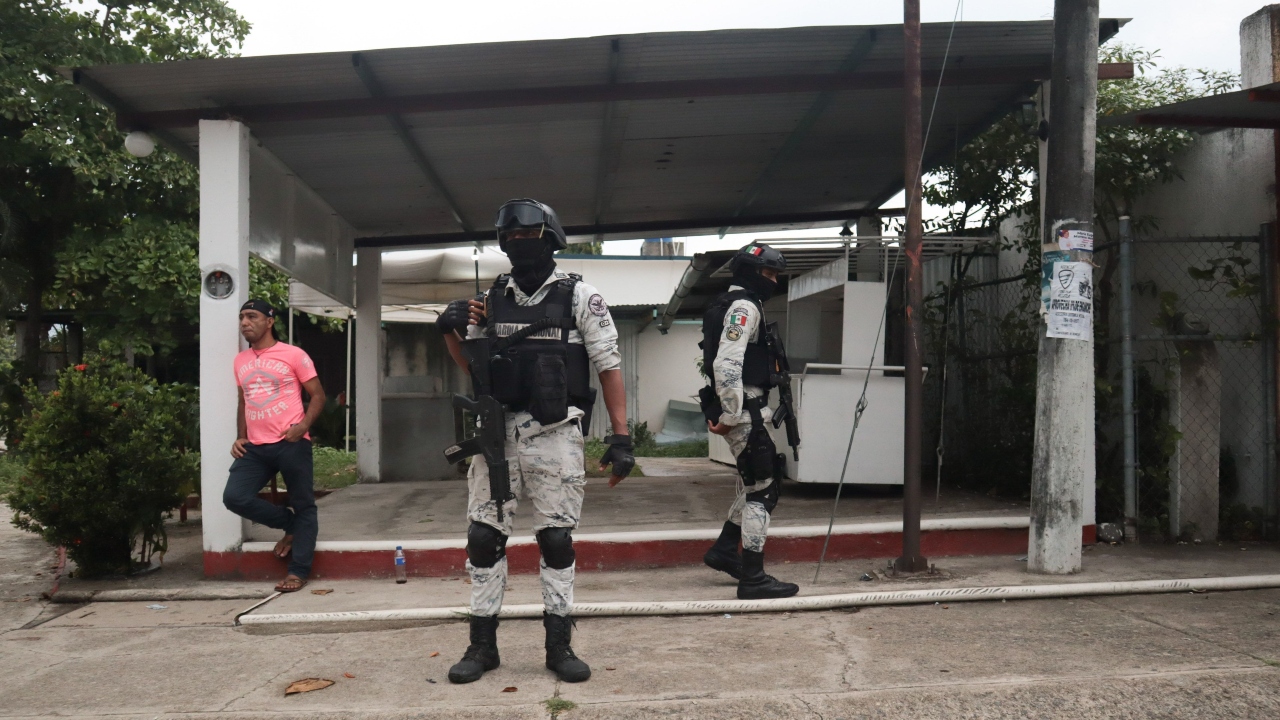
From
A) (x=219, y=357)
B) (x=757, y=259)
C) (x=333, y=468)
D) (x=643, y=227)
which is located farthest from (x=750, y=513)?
(x=333, y=468)

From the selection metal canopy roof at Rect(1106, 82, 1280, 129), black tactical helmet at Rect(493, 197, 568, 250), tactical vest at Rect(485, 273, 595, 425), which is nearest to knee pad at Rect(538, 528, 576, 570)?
tactical vest at Rect(485, 273, 595, 425)

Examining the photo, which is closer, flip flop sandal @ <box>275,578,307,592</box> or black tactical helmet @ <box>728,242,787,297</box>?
black tactical helmet @ <box>728,242,787,297</box>

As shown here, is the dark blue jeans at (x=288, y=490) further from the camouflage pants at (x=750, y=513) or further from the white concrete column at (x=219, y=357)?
the camouflage pants at (x=750, y=513)

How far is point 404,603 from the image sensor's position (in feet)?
17.3

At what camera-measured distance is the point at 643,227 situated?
10.6 meters

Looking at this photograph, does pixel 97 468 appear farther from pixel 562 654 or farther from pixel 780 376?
pixel 780 376

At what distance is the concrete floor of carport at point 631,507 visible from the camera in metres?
6.69

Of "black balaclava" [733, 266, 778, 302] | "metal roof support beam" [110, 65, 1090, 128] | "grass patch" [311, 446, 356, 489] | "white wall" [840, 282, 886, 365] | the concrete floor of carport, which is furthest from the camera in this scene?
"grass patch" [311, 446, 356, 489]

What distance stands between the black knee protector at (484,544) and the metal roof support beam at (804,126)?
3669 mm

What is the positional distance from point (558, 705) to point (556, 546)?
634mm

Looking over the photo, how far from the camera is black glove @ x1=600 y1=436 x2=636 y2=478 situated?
3.76m

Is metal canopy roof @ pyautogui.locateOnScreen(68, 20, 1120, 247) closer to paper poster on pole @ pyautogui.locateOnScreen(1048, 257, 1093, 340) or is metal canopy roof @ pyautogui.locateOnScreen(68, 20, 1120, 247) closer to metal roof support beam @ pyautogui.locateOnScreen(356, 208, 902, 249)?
metal roof support beam @ pyautogui.locateOnScreen(356, 208, 902, 249)

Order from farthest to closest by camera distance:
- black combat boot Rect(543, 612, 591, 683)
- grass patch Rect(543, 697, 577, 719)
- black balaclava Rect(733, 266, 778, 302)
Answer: black balaclava Rect(733, 266, 778, 302)
black combat boot Rect(543, 612, 591, 683)
grass patch Rect(543, 697, 577, 719)

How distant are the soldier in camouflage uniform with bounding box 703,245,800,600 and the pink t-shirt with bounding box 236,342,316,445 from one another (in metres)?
2.42
